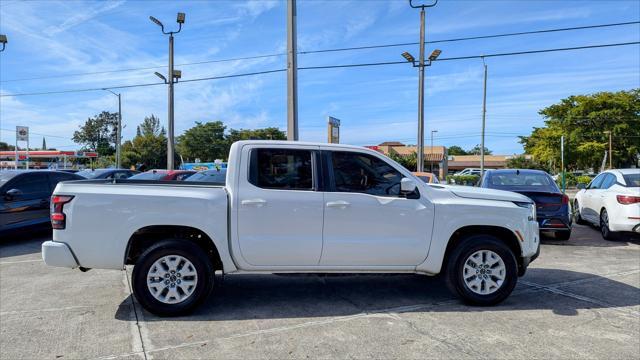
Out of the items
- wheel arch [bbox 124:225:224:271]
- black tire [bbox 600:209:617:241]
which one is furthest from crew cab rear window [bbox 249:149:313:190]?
black tire [bbox 600:209:617:241]

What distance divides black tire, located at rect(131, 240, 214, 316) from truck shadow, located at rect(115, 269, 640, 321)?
119mm

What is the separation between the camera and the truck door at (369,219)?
4992 mm

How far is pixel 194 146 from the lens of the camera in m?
77.5

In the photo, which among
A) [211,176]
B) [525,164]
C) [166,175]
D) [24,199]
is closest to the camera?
[24,199]

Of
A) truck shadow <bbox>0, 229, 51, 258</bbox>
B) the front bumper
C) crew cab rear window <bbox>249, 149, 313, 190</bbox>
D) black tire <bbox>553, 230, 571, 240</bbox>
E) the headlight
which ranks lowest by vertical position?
truck shadow <bbox>0, 229, 51, 258</bbox>

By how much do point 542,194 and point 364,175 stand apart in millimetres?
5638

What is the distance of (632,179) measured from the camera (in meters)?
9.55

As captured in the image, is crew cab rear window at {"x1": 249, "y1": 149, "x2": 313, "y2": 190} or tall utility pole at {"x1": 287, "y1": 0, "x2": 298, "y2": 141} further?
tall utility pole at {"x1": 287, "y1": 0, "x2": 298, "y2": 141}

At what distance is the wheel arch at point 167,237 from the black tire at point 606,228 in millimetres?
8647

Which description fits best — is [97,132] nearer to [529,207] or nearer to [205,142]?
[205,142]

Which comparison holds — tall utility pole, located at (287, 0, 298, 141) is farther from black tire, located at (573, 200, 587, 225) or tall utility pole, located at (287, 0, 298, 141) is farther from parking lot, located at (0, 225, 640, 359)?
black tire, located at (573, 200, 587, 225)

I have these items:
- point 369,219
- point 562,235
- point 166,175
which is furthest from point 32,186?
point 562,235

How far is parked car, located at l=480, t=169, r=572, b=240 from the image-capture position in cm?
918

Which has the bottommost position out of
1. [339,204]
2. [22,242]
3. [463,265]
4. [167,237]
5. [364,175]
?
[22,242]
